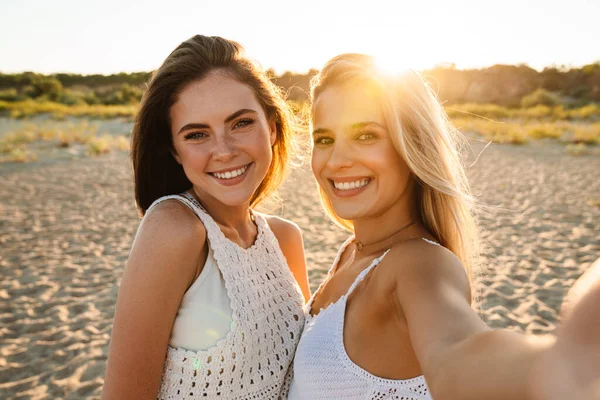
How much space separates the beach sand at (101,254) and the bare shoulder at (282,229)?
1588 mm

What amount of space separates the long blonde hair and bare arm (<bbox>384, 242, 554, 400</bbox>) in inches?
13.3

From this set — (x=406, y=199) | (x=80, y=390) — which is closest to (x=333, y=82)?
(x=406, y=199)

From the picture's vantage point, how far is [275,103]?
2.46 metres

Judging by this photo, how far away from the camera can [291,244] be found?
2.76 m

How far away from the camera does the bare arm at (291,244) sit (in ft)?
8.94

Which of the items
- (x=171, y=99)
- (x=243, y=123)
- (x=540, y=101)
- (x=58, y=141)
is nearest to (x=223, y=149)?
(x=243, y=123)

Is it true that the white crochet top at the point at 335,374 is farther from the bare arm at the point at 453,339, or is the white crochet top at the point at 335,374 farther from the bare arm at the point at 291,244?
the bare arm at the point at 291,244

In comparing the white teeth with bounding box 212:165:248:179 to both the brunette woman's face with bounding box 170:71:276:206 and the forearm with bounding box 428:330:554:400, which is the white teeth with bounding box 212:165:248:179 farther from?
the forearm with bounding box 428:330:554:400

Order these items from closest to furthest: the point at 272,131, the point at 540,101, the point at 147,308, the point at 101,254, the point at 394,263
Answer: the point at 394,263, the point at 147,308, the point at 272,131, the point at 101,254, the point at 540,101

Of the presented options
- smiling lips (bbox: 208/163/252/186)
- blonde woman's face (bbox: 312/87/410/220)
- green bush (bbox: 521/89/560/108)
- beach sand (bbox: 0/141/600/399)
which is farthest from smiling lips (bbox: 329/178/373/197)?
green bush (bbox: 521/89/560/108)

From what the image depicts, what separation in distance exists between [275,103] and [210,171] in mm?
553

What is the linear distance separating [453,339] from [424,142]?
0.96 meters

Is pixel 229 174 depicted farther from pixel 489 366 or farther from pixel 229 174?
pixel 489 366

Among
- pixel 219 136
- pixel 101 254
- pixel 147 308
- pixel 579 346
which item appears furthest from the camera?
pixel 101 254
